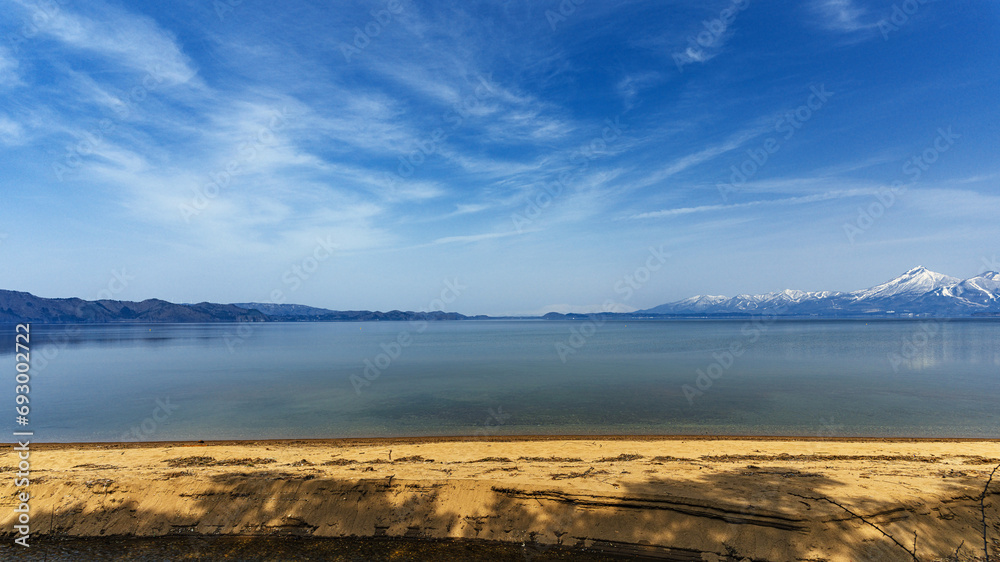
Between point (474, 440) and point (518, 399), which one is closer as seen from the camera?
point (474, 440)

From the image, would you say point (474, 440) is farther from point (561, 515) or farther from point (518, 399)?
point (518, 399)

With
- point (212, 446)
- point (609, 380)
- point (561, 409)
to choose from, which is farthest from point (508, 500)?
point (609, 380)

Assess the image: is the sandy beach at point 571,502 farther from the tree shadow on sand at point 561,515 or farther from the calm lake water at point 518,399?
the calm lake water at point 518,399

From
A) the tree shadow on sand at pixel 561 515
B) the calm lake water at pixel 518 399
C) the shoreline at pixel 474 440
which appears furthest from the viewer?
the calm lake water at pixel 518 399

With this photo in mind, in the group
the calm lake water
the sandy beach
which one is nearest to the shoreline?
the calm lake water

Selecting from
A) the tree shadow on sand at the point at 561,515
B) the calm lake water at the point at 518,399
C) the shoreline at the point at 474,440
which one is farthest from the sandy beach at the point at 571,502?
the calm lake water at the point at 518,399

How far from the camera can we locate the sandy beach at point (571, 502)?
808 cm

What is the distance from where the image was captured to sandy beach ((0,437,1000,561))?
8078 mm

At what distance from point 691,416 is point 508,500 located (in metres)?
14.3

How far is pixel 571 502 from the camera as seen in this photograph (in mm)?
9023

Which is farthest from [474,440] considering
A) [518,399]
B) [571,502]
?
[518,399]

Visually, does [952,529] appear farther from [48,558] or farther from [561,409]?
[48,558]

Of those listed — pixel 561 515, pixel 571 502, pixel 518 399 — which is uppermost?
pixel 571 502

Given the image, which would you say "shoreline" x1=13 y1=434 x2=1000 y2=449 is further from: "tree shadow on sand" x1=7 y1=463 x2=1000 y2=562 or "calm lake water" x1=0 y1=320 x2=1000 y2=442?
"tree shadow on sand" x1=7 y1=463 x2=1000 y2=562
